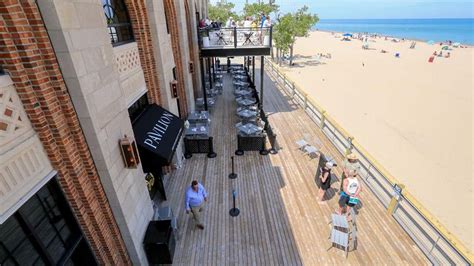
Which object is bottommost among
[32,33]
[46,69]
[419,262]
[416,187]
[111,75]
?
[416,187]

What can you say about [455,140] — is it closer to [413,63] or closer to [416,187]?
[416,187]

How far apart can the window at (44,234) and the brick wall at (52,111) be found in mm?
168

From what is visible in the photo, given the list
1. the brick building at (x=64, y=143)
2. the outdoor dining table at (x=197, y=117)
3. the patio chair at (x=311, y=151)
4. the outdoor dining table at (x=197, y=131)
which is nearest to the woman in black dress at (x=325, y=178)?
the patio chair at (x=311, y=151)

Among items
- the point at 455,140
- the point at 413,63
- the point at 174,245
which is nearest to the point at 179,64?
the point at 174,245

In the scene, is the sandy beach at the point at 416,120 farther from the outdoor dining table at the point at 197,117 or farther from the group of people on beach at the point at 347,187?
the outdoor dining table at the point at 197,117

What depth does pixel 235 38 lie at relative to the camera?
45.1ft

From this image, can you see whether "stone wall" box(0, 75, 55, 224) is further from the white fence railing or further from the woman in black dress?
the white fence railing

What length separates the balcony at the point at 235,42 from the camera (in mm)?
13992

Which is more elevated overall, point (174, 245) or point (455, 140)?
point (174, 245)

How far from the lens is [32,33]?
142 inches

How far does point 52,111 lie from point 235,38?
11.3 meters

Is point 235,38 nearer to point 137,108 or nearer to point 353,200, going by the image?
point 137,108

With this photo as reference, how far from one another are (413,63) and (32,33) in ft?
169

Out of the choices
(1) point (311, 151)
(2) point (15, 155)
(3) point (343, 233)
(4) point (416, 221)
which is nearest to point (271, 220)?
(3) point (343, 233)
